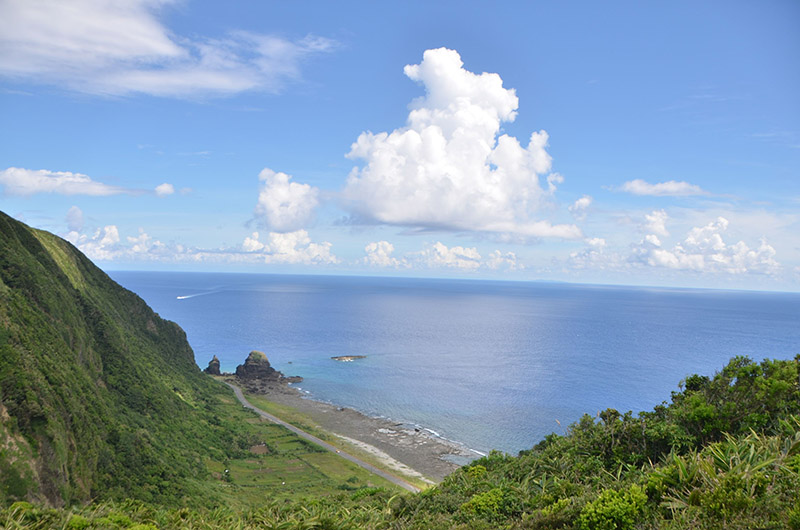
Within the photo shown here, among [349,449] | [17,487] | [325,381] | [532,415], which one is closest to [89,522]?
[17,487]

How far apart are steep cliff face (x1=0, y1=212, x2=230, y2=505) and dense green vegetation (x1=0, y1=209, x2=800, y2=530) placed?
0.68 feet

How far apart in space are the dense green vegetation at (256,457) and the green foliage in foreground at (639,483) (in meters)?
0.08

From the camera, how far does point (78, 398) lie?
48.1 meters

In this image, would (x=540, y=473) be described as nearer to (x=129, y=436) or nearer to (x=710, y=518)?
(x=710, y=518)

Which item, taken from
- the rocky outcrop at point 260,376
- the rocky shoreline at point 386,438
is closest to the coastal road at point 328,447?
the rocky shoreline at point 386,438

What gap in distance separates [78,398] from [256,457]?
1173 inches

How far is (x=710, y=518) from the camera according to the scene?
11.9 meters

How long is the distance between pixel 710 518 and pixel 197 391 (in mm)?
96635

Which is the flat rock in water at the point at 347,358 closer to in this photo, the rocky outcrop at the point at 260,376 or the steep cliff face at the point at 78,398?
the rocky outcrop at the point at 260,376

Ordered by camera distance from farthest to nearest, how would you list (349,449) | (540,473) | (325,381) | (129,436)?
(325,381), (349,449), (129,436), (540,473)

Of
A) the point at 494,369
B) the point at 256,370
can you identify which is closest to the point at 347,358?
the point at 256,370

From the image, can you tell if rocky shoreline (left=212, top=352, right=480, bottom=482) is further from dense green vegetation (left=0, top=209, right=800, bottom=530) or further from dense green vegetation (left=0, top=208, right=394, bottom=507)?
dense green vegetation (left=0, top=209, right=800, bottom=530)

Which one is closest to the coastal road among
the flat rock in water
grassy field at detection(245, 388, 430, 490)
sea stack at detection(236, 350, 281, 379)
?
grassy field at detection(245, 388, 430, 490)

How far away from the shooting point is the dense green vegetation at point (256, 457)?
14.1m
